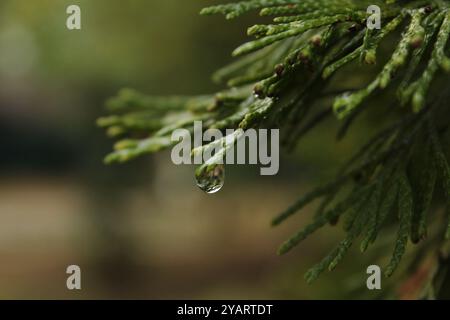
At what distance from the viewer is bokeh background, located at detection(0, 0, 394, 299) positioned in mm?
6797

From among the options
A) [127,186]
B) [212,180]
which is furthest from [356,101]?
[127,186]

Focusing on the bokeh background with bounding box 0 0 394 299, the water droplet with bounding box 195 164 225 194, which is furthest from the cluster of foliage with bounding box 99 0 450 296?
the bokeh background with bounding box 0 0 394 299

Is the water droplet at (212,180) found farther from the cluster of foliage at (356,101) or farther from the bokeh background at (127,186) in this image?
the bokeh background at (127,186)

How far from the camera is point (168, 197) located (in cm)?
1483

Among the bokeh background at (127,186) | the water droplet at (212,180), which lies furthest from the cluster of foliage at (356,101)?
the bokeh background at (127,186)

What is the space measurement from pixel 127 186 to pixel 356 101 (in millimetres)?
11333

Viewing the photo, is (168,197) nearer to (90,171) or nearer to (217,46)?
(90,171)

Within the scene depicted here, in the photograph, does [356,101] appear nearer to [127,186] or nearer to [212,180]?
[212,180]

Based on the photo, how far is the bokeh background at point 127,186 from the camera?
22.3 feet

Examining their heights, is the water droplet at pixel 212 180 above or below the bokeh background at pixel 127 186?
below

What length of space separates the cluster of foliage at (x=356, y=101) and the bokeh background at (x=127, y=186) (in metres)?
0.65

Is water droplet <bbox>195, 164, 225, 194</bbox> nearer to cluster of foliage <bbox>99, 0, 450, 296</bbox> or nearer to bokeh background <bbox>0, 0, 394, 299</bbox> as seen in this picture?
cluster of foliage <bbox>99, 0, 450, 296</bbox>

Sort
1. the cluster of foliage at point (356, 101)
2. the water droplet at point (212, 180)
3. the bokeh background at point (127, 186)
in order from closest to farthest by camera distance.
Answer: the cluster of foliage at point (356, 101) < the water droplet at point (212, 180) < the bokeh background at point (127, 186)
